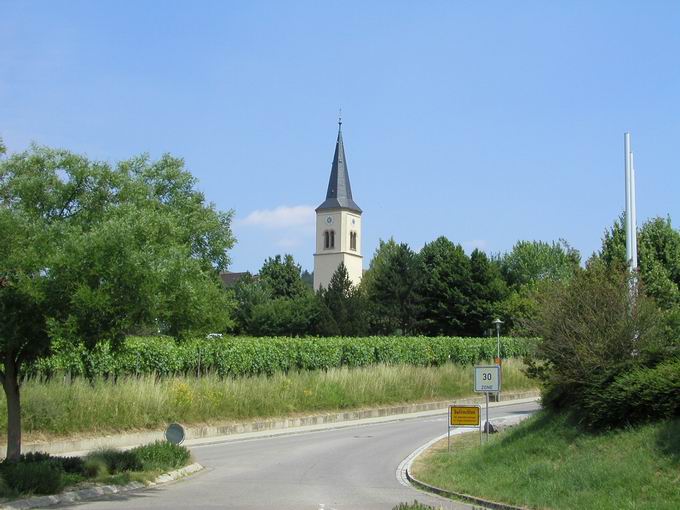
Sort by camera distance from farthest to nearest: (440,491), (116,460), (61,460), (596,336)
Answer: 1. (596,336)
2. (116,460)
3. (440,491)
4. (61,460)

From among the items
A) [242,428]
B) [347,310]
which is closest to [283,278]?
[347,310]

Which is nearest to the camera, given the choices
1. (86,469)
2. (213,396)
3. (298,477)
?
(86,469)

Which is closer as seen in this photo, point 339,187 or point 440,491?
point 440,491

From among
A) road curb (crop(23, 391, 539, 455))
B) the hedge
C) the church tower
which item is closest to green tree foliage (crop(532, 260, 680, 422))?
the hedge

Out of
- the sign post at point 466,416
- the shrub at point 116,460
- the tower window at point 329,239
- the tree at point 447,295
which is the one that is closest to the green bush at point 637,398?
the sign post at point 466,416

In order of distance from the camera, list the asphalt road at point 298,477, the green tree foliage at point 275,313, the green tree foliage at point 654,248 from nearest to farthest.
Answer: the asphalt road at point 298,477
the green tree foliage at point 654,248
the green tree foliage at point 275,313

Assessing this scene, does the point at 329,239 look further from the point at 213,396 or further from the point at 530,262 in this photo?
the point at 213,396

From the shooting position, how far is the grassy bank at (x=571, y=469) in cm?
1332

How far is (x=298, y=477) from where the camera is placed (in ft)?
Result: 60.6

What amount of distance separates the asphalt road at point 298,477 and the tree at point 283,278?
244 feet

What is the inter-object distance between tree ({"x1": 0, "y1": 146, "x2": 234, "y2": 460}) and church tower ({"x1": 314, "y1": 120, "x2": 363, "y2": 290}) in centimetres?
10802

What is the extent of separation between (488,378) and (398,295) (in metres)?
65.6

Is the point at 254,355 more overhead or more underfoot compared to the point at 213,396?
more overhead

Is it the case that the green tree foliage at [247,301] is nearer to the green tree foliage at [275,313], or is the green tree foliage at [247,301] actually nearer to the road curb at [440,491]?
the green tree foliage at [275,313]
